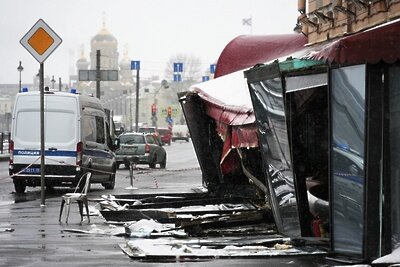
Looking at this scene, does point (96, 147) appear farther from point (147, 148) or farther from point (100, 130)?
point (147, 148)

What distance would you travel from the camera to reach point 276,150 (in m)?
13.9

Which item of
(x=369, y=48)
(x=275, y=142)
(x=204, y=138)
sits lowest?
(x=204, y=138)

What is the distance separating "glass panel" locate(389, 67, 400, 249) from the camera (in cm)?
1077

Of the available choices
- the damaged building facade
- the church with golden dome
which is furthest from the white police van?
the church with golden dome

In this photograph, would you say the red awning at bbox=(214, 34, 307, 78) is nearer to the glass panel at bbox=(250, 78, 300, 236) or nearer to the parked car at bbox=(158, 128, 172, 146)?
the glass panel at bbox=(250, 78, 300, 236)

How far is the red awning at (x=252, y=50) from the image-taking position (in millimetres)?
23875

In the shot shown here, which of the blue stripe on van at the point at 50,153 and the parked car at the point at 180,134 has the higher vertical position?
the blue stripe on van at the point at 50,153

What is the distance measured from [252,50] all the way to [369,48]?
625 inches

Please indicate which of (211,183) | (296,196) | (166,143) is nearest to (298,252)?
(296,196)

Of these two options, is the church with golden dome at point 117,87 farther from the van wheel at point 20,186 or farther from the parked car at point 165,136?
the van wheel at point 20,186

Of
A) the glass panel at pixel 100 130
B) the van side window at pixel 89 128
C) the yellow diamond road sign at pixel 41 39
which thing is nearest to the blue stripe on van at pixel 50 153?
the van side window at pixel 89 128

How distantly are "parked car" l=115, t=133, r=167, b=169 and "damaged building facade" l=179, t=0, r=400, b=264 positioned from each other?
26264mm

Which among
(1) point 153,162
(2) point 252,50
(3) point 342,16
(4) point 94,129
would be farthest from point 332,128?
(1) point 153,162

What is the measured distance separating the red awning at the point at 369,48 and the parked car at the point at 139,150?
35031mm
